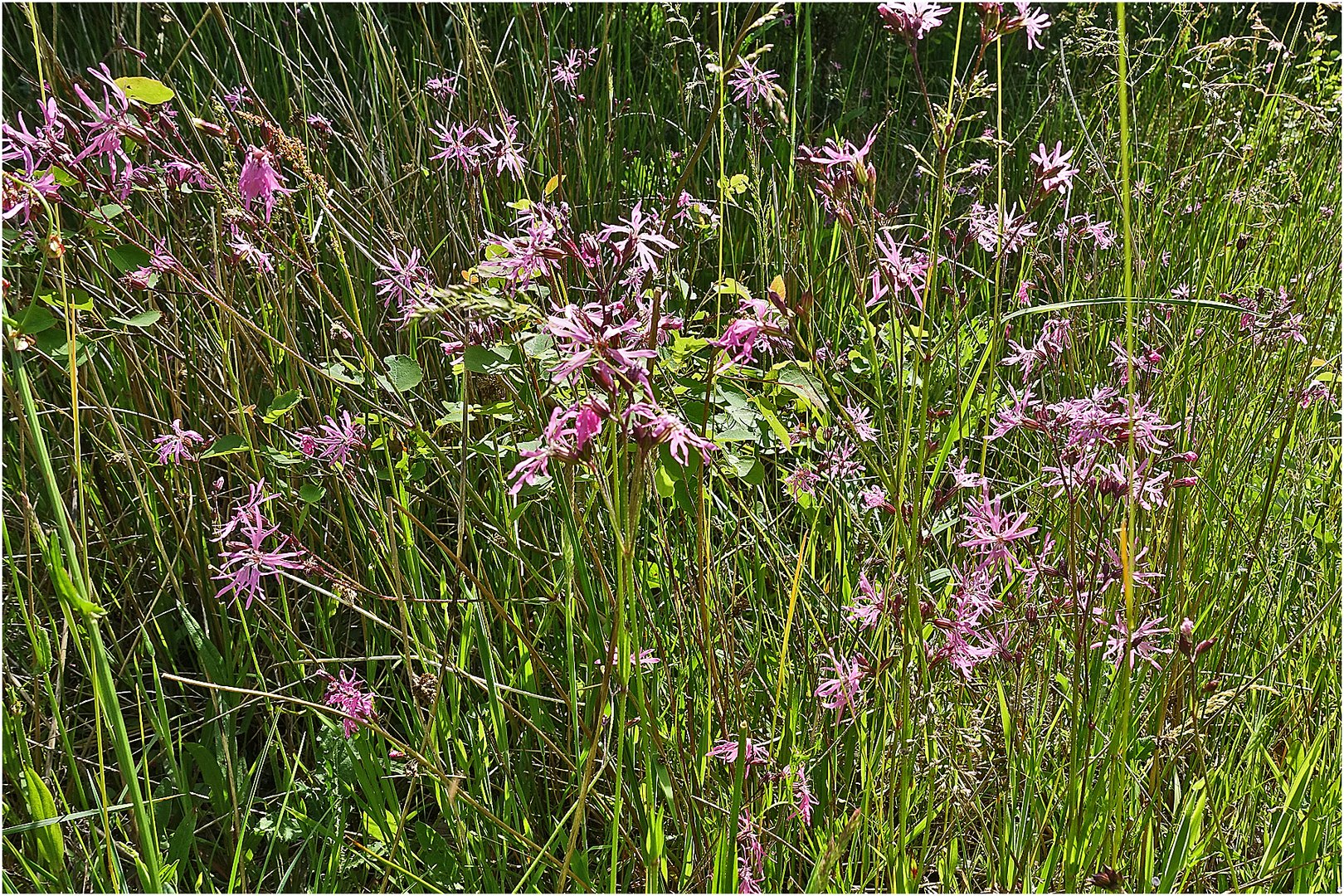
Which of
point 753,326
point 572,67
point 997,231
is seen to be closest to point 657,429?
point 753,326

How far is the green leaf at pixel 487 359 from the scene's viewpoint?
972 millimetres

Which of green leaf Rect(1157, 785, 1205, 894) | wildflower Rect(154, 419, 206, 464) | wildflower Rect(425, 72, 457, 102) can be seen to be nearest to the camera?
green leaf Rect(1157, 785, 1205, 894)

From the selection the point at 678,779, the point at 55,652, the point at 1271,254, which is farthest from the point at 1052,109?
the point at 55,652

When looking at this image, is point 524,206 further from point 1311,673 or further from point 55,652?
point 1311,673

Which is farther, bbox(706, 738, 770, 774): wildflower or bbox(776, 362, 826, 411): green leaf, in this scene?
bbox(706, 738, 770, 774): wildflower

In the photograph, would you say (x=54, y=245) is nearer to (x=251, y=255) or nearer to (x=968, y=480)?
(x=251, y=255)

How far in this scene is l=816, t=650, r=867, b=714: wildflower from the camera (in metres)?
1.14

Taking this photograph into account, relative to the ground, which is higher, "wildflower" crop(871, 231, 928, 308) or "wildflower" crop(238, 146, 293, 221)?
"wildflower" crop(238, 146, 293, 221)

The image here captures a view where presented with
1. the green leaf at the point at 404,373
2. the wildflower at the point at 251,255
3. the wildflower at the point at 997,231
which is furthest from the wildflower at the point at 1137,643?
the wildflower at the point at 251,255

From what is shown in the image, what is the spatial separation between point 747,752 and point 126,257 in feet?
3.16

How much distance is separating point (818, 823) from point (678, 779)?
0.19 meters

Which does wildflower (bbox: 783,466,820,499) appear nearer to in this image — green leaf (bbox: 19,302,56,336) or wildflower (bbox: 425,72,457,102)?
green leaf (bbox: 19,302,56,336)

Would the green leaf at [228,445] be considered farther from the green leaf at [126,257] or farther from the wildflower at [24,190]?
the wildflower at [24,190]

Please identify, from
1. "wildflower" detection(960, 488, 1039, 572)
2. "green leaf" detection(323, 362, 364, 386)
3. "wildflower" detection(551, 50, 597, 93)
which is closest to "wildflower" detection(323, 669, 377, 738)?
"green leaf" detection(323, 362, 364, 386)
